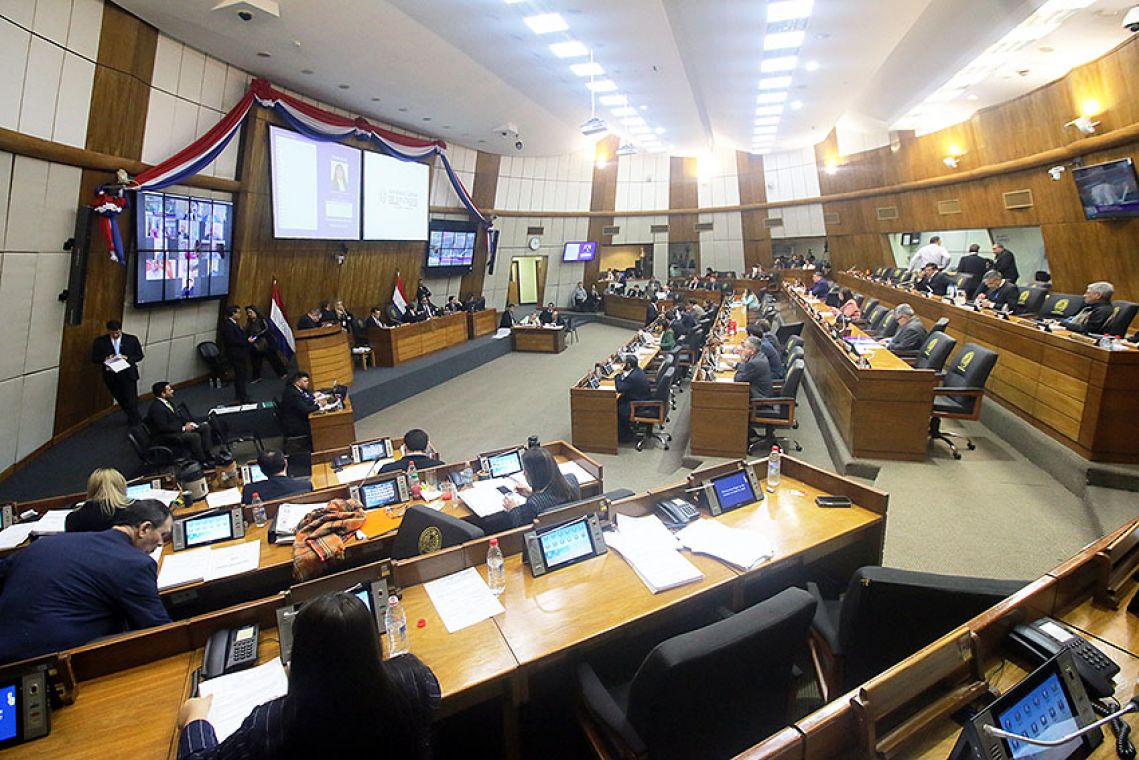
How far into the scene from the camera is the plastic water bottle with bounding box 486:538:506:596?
222 centimetres

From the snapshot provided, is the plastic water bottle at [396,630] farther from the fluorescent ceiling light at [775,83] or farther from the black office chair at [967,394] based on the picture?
the fluorescent ceiling light at [775,83]

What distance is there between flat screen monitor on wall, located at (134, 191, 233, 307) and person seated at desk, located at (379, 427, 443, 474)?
4.79m

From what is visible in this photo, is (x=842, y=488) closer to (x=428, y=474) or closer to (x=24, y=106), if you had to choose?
(x=428, y=474)

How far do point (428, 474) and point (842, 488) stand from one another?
8.20 ft

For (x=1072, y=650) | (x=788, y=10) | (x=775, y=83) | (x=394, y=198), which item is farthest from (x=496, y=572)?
(x=775, y=83)

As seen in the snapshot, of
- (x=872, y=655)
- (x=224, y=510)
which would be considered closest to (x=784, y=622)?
(x=872, y=655)

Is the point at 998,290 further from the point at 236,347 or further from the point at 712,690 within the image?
the point at 236,347

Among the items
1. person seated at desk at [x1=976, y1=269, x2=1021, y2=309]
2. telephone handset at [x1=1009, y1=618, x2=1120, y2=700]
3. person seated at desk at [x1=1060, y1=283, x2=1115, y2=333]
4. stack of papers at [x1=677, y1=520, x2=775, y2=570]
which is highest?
person seated at desk at [x1=976, y1=269, x2=1021, y2=309]

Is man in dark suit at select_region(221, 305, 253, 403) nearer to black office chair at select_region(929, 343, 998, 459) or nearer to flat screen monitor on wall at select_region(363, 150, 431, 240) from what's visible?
flat screen monitor on wall at select_region(363, 150, 431, 240)

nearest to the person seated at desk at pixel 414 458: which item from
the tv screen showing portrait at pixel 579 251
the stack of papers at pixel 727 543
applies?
the stack of papers at pixel 727 543

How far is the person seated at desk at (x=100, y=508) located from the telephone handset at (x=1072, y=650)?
368 centimetres

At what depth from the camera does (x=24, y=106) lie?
14.9ft

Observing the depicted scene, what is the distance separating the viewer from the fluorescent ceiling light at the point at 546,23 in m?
→ 6.72

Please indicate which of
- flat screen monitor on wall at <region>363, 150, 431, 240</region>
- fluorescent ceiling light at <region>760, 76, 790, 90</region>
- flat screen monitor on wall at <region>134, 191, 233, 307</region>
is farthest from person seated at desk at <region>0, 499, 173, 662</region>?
fluorescent ceiling light at <region>760, 76, 790, 90</region>
